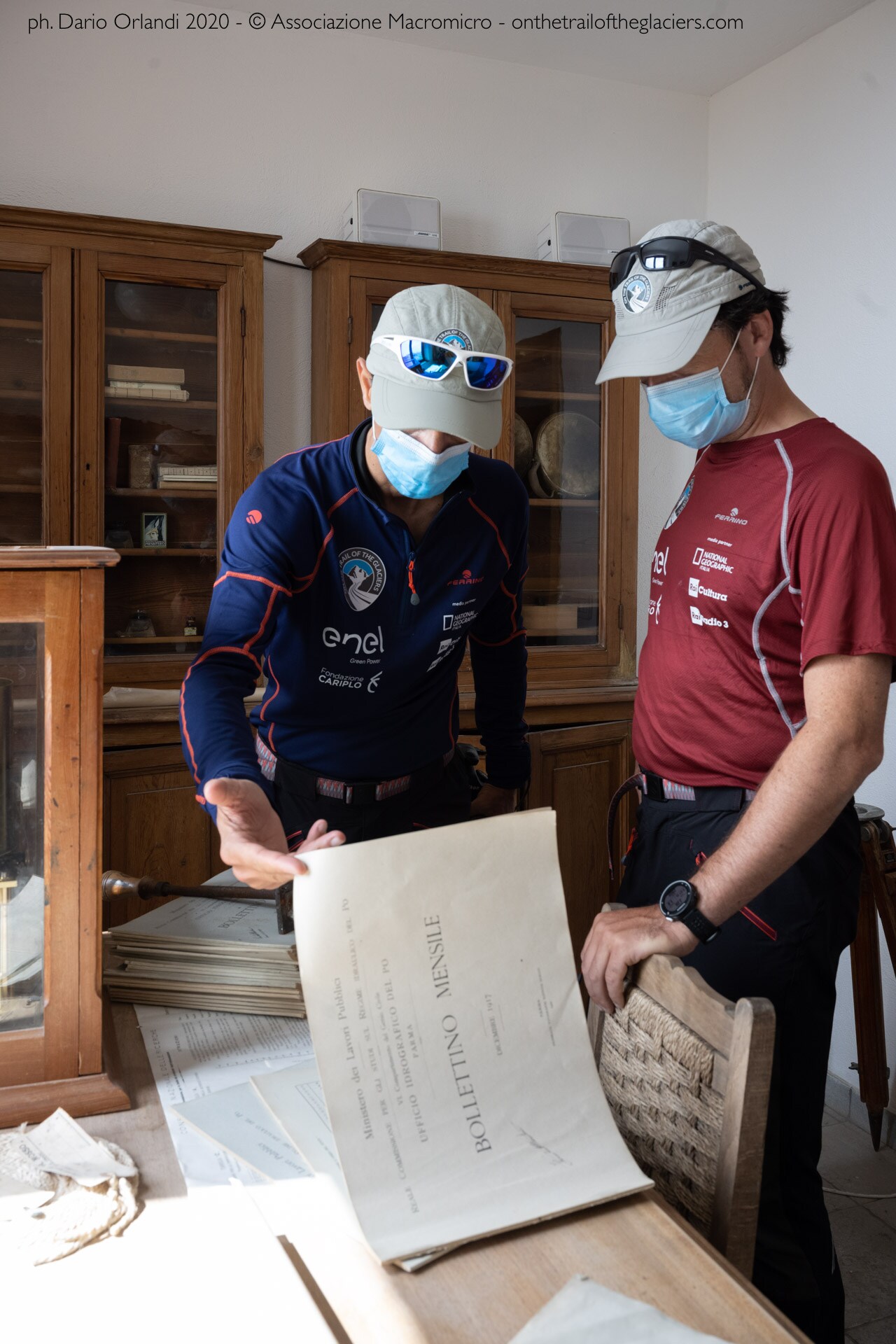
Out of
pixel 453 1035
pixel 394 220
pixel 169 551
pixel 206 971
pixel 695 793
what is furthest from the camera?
pixel 394 220

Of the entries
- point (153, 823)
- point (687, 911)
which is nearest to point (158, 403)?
point (153, 823)

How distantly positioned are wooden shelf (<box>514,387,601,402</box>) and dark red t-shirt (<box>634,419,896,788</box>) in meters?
1.84

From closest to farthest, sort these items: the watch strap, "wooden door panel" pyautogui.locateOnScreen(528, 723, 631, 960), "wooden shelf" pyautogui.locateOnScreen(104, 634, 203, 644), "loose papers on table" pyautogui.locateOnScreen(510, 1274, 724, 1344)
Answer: "loose papers on table" pyautogui.locateOnScreen(510, 1274, 724, 1344), the watch strap, "wooden shelf" pyautogui.locateOnScreen(104, 634, 203, 644), "wooden door panel" pyautogui.locateOnScreen(528, 723, 631, 960)

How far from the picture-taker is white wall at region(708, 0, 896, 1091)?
2.78m

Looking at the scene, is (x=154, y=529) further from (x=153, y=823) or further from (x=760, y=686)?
(x=760, y=686)

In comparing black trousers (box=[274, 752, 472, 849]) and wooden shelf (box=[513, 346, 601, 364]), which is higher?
wooden shelf (box=[513, 346, 601, 364])

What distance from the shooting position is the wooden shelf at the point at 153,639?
2.90 m

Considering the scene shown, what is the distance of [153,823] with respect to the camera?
272cm

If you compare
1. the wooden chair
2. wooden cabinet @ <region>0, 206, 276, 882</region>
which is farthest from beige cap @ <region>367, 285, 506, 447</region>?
wooden cabinet @ <region>0, 206, 276, 882</region>

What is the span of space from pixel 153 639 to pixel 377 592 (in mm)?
1649

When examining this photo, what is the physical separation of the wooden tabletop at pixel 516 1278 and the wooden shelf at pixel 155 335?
2.50m

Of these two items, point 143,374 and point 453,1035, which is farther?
point 143,374

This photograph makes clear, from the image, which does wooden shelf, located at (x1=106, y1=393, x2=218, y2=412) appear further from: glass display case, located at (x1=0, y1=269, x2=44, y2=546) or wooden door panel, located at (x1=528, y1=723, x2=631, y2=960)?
wooden door panel, located at (x1=528, y1=723, x2=631, y2=960)

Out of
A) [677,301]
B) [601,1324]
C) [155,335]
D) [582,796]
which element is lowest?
[582,796]
